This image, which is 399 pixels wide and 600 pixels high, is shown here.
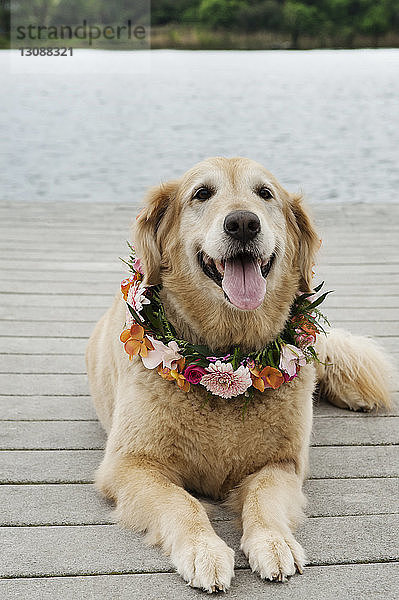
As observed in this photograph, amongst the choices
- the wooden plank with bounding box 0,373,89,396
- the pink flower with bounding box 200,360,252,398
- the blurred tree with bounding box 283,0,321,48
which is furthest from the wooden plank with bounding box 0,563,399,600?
the blurred tree with bounding box 283,0,321,48

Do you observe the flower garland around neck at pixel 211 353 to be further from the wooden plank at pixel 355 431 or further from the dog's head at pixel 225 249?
the wooden plank at pixel 355 431

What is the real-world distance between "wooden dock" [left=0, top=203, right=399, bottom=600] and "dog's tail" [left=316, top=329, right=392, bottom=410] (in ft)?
0.22

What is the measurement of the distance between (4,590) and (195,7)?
27.9 meters

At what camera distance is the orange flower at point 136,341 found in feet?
8.19

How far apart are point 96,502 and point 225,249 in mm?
936

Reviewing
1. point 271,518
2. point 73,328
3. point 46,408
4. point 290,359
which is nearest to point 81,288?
point 73,328

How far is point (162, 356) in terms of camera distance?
97.1 inches

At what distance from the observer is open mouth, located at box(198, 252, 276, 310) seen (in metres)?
2.33

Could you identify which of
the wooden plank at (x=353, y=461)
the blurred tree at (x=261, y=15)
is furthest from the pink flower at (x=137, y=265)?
the blurred tree at (x=261, y=15)

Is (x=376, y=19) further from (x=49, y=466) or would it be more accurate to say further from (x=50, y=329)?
(x=49, y=466)

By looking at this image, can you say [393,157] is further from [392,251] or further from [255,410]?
[255,410]

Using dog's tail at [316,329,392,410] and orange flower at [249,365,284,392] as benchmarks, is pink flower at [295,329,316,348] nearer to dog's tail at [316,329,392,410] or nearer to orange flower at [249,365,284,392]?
orange flower at [249,365,284,392]

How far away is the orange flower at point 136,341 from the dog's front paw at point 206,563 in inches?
27.9

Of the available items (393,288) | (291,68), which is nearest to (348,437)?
(393,288)
